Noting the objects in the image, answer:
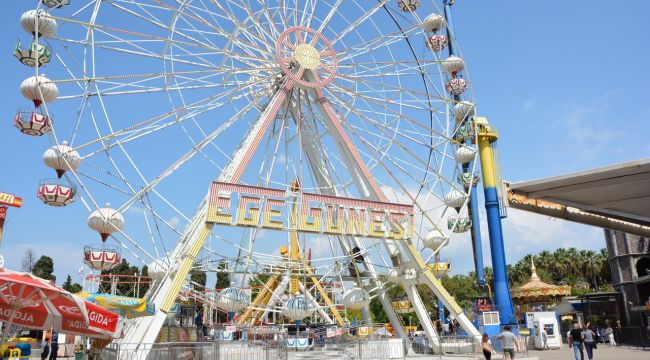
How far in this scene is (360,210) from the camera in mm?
20953

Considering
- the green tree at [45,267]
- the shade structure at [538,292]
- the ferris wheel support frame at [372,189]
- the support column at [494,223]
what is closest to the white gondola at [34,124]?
the ferris wheel support frame at [372,189]

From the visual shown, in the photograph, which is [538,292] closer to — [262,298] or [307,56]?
[262,298]

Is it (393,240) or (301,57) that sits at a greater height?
(301,57)

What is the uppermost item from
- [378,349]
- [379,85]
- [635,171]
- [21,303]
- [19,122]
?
[379,85]

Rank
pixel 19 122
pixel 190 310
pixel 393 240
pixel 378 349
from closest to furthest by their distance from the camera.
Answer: pixel 19 122, pixel 378 349, pixel 393 240, pixel 190 310

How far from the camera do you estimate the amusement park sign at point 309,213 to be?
18594mm

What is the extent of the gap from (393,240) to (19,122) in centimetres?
1409

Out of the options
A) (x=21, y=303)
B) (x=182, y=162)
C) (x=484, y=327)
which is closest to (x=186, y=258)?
(x=182, y=162)

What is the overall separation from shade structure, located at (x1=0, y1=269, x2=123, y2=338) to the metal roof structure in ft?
58.5

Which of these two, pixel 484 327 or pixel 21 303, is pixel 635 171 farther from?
pixel 21 303

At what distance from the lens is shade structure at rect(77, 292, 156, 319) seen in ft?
43.9

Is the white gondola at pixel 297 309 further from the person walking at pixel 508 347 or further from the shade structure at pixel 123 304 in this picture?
the person walking at pixel 508 347

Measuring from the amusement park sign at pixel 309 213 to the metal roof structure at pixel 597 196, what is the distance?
19.2 ft

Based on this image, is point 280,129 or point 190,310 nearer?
point 280,129
